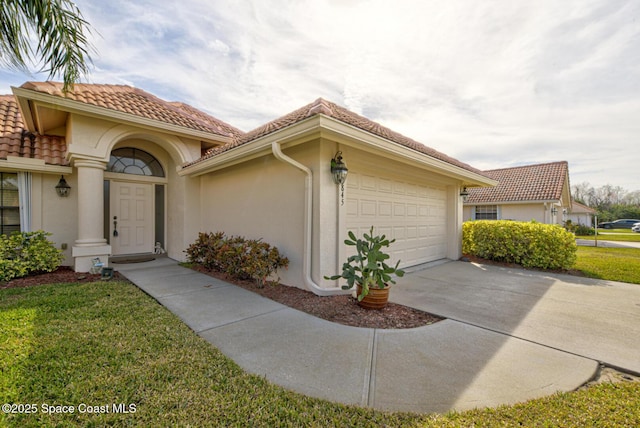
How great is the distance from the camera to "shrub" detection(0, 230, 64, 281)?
5.96 m

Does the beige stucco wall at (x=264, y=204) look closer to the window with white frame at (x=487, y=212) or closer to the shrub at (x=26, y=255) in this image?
the shrub at (x=26, y=255)

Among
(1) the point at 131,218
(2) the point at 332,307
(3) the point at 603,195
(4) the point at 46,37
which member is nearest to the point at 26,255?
(1) the point at 131,218

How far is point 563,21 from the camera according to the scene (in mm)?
5156

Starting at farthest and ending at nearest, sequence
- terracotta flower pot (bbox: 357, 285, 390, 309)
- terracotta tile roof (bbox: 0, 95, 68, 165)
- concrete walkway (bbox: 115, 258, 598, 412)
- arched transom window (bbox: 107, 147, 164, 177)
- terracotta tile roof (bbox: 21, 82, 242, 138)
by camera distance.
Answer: arched transom window (bbox: 107, 147, 164, 177), terracotta tile roof (bbox: 0, 95, 68, 165), terracotta tile roof (bbox: 21, 82, 242, 138), terracotta flower pot (bbox: 357, 285, 390, 309), concrete walkway (bbox: 115, 258, 598, 412)

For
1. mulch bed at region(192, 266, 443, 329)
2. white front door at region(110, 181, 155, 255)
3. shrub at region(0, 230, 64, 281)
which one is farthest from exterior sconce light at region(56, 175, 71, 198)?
mulch bed at region(192, 266, 443, 329)

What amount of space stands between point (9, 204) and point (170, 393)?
839 cm

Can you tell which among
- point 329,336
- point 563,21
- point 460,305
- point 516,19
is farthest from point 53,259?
point 563,21

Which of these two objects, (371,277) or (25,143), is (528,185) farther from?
(25,143)

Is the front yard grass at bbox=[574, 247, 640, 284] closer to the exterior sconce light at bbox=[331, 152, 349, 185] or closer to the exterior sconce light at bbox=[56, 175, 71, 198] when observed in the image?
the exterior sconce light at bbox=[331, 152, 349, 185]

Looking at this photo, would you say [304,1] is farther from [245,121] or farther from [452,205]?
[452,205]

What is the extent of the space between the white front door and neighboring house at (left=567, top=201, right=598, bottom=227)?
A: 138 ft

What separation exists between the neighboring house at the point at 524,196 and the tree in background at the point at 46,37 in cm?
1889

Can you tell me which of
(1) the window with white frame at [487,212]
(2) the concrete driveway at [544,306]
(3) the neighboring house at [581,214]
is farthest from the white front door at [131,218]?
(3) the neighboring house at [581,214]

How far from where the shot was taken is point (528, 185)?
659 inches
